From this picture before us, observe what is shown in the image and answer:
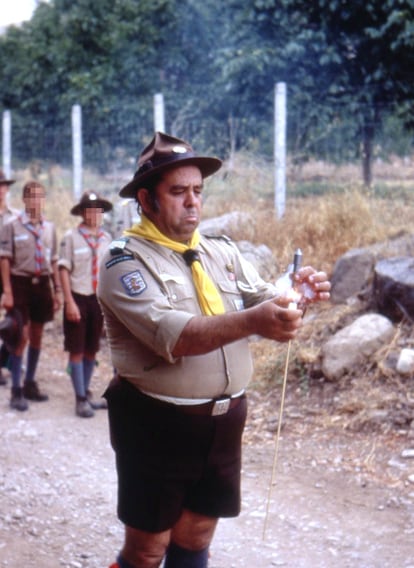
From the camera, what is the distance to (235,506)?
119 inches

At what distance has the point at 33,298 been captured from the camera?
664cm

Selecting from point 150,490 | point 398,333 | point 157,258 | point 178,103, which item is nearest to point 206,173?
point 157,258

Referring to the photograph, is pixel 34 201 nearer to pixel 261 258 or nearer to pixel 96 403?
pixel 96 403

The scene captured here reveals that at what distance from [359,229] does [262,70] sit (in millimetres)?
3692

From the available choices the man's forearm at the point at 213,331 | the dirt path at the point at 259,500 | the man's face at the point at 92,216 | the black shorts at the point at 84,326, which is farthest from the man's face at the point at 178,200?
the black shorts at the point at 84,326

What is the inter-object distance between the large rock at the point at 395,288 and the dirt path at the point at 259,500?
50.2 inches

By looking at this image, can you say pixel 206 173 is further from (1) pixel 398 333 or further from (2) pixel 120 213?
(2) pixel 120 213

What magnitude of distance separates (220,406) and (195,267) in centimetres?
50

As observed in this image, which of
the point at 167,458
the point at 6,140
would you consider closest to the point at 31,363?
the point at 167,458

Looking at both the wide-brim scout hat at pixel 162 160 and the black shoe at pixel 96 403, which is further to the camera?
the black shoe at pixel 96 403

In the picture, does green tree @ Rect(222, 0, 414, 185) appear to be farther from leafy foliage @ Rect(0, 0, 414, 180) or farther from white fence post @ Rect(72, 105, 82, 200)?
white fence post @ Rect(72, 105, 82, 200)

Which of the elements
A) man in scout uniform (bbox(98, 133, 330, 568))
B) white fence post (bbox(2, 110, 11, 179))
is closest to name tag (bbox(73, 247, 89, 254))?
man in scout uniform (bbox(98, 133, 330, 568))

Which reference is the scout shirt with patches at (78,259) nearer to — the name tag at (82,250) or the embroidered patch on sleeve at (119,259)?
the name tag at (82,250)

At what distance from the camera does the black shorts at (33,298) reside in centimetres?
657
